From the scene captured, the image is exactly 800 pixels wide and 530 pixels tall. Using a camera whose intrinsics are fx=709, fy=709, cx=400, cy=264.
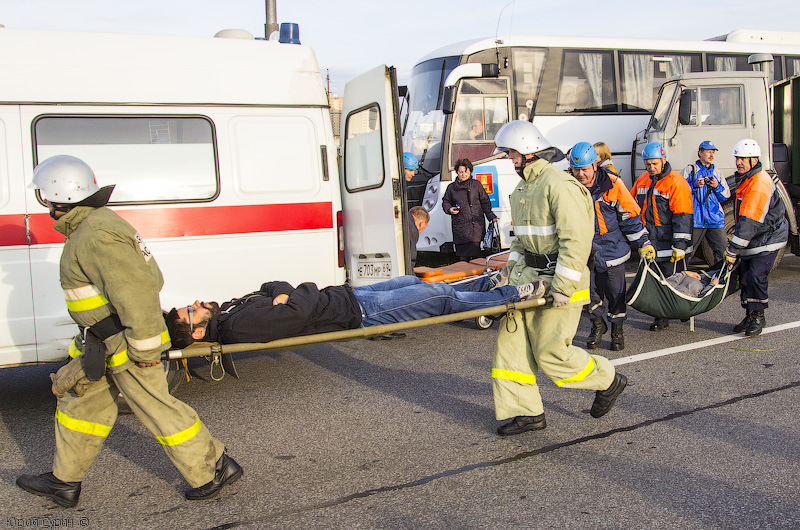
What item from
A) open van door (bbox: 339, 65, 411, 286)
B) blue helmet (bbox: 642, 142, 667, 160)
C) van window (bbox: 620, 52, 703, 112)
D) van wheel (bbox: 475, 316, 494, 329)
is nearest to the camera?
open van door (bbox: 339, 65, 411, 286)

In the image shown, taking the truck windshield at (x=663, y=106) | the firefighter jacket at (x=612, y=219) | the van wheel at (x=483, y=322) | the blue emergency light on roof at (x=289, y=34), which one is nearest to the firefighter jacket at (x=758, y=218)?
the firefighter jacket at (x=612, y=219)

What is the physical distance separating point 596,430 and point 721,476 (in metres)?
0.85

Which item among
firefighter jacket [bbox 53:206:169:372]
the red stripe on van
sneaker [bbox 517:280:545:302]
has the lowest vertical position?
sneaker [bbox 517:280:545:302]

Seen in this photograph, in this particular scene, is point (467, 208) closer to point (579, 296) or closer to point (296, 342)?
point (579, 296)

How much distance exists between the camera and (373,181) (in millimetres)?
6059

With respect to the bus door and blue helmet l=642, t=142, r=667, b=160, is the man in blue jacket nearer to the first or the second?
blue helmet l=642, t=142, r=667, b=160

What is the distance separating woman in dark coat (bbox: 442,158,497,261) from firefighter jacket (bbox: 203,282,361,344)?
4297 mm

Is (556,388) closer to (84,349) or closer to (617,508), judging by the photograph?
(617,508)

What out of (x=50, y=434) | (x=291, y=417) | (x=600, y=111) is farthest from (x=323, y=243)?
(x=600, y=111)

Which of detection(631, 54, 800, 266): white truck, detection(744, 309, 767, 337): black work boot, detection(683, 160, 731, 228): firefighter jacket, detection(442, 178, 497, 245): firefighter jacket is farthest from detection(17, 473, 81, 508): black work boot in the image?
detection(631, 54, 800, 266): white truck

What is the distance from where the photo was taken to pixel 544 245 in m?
4.34

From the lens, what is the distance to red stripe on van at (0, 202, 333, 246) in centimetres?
→ 486

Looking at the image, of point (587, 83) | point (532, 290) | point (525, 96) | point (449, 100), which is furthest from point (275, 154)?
point (587, 83)

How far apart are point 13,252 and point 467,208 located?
216 inches
